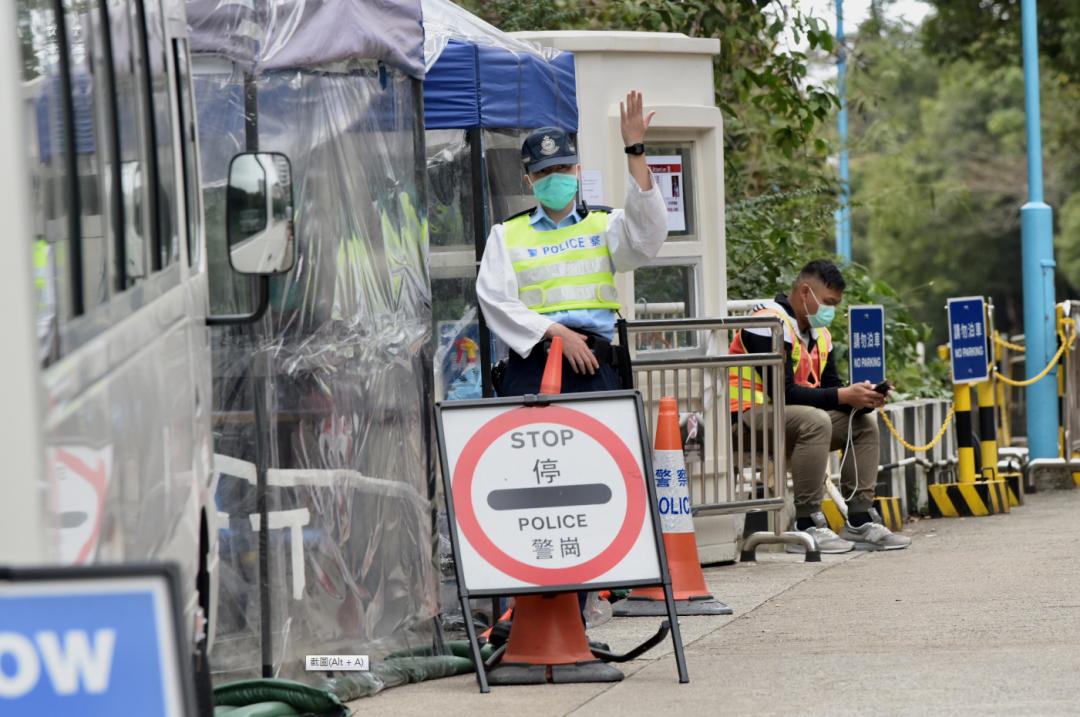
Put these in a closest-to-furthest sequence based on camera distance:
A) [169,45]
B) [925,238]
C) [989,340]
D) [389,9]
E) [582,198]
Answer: [169,45], [389,9], [582,198], [989,340], [925,238]

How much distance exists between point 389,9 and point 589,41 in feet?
10.8

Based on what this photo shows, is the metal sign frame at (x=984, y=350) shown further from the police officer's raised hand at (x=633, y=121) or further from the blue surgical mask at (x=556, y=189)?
the police officer's raised hand at (x=633, y=121)

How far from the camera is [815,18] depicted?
49.0 feet

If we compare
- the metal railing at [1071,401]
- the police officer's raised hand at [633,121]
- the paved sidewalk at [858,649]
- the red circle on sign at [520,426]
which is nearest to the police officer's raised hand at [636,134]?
the police officer's raised hand at [633,121]

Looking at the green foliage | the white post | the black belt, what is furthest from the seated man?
the green foliage

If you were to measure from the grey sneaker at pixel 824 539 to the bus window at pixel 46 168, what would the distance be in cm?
809

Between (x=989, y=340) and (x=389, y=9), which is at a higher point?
(x=389, y=9)

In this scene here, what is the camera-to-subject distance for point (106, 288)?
3.75m

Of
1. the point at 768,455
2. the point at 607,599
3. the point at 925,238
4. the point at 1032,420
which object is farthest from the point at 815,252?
the point at 925,238

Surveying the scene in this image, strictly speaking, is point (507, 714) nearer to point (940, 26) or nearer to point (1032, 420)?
point (1032, 420)

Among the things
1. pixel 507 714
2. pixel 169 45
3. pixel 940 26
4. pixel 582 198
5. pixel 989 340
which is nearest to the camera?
pixel 169 45

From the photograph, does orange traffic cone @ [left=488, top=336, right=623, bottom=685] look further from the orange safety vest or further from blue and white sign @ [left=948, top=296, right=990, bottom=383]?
blue and white sign @ [left=948, top=296, right=990, bottom=383]

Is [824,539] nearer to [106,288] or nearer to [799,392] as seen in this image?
[799,392]

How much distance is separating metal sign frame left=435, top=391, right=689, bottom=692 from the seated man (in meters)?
3.79
